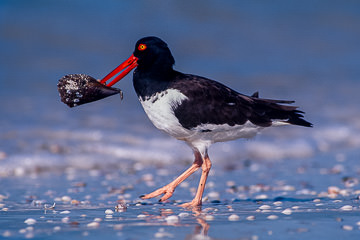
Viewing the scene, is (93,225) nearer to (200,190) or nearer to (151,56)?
(200,190)

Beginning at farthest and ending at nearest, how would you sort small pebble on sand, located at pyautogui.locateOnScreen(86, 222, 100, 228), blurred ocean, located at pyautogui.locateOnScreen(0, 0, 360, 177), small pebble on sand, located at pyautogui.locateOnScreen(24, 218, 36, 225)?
blurred ocean, located at pyautogui.locateOnScreen(0, 0, 360, 177) → small pebble on sand, located at pyautogui.locateOnScreen(24, 218, 36, 225) → small pebble on sand, located at pyautogui.locateOnScreen(86, 222, 100, 228)

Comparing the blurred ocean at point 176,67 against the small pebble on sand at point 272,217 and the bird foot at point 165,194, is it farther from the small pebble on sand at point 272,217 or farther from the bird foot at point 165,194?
the small pebble on sand at point 272,217

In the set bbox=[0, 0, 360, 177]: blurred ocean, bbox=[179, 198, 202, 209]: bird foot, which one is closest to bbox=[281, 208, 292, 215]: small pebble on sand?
bbox=[179, 198, 202, 209]: bird foot

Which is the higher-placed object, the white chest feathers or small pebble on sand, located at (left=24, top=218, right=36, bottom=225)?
the white chest feathers

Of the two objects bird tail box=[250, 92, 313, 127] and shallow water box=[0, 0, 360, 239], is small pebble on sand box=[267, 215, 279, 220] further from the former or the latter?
bird tail box=[250, 92, 313, 127]

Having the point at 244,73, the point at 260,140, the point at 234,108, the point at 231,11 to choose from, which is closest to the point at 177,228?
the point at 234,108

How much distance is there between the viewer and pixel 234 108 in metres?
5.76

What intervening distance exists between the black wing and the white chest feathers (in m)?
0.05

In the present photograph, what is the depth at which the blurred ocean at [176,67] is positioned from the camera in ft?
30.1

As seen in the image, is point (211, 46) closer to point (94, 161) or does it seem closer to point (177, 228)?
point (94, 161)

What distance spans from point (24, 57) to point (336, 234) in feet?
47.9

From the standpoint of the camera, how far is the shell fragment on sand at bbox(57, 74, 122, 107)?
5.48m

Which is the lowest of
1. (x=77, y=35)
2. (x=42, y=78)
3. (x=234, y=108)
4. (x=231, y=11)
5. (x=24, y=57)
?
(x=234, y=108)

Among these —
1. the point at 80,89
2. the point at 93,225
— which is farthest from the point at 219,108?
the point at 93,225
